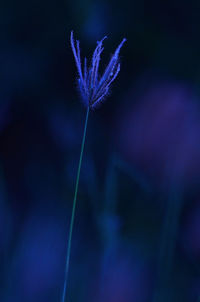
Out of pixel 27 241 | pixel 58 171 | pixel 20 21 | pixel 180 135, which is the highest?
pixel 20 21

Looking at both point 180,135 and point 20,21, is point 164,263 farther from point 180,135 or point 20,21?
point 20,21

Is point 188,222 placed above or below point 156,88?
below

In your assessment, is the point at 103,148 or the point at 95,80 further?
the point at 103,148

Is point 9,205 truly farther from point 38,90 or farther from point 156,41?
point 156,41

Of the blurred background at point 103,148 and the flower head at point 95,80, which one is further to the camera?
the blurred background at point 103,148

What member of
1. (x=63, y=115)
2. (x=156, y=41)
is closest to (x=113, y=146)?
(x=63, y=115)

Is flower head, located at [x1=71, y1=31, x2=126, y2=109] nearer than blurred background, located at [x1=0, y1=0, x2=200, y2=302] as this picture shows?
Yes
